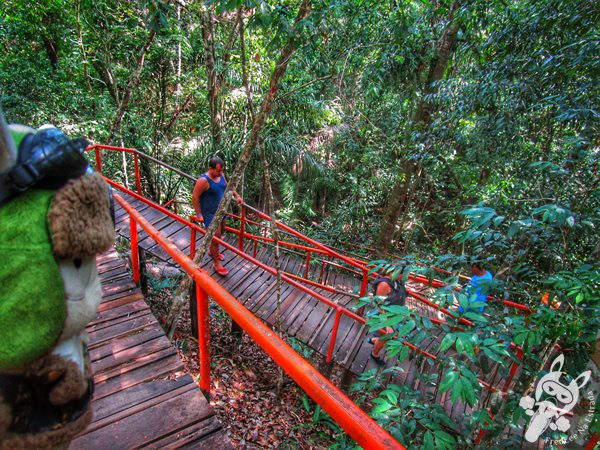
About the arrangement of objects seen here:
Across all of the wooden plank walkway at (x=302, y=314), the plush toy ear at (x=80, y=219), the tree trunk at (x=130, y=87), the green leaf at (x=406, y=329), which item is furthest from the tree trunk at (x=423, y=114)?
the tree trunk at (x=130, y=87)

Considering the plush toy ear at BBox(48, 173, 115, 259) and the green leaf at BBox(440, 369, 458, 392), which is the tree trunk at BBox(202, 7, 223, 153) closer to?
the plush toy ear at BBox(48, 173, 115, 259)

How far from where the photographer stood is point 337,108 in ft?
28.4

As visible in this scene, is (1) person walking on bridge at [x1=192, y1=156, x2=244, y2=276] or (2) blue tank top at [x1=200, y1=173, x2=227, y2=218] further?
(2) blue tank top at [x1=200, y1=173, x2=227, y2=218]

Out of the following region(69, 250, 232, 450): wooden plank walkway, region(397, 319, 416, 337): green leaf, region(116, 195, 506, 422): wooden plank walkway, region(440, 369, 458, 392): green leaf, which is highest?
region(397, 319, 416, 337): green leaf

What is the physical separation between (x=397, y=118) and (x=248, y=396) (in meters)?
7.71

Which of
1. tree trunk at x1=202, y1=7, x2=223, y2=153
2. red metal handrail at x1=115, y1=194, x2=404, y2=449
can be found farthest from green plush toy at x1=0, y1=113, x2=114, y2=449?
tree trunk at x1=202, y1=7, x2=223, y2=153

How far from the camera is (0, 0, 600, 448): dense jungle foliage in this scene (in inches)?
75.5

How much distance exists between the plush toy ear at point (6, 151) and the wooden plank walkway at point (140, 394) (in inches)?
60.8

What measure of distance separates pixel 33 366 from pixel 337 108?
28.4 feet

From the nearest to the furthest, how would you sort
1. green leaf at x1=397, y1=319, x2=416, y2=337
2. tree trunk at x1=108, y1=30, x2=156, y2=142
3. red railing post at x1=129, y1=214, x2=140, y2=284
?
1. green leaf at x1=397, y1=319, x2=416, y2=337
2. red railing post at x1=129, y1=214, x2=140, y2=284
3. tree trunk at x1=108, y1=30, x2=156, y2=142

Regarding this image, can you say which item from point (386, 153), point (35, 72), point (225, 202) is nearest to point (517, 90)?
point (225, 202)

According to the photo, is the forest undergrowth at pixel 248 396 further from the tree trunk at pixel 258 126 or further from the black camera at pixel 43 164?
the black camera at pixel 43 164

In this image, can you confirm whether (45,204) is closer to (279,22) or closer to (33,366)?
(33,366)

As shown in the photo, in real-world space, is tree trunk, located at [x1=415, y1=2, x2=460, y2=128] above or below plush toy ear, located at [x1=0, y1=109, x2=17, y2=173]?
above
